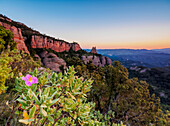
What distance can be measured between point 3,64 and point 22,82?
5.40 meters

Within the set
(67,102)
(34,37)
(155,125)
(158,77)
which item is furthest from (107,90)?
(158,77)

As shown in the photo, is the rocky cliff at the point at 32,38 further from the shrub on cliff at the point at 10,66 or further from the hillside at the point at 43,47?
the shrub on cliff at the point at 10,66

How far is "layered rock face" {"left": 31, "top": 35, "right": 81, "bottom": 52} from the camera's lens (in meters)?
60.1

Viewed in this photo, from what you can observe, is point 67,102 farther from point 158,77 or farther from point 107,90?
point 158,77

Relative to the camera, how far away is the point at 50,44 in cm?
7088

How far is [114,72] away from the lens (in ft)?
37.0

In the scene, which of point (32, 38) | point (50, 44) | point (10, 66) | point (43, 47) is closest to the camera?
point (10, 66)

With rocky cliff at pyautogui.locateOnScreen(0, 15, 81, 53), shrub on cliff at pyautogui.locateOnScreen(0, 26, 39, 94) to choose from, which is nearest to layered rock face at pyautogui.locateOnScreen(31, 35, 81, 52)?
rocky cliff at pyautogui.locateOnScreen(0, 15, 81, 53)

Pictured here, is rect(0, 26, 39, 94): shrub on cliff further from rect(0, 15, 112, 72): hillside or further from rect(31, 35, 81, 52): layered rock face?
rect(31, 35, 81, 52): layered rock face

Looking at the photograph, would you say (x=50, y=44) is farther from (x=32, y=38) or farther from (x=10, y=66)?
(x=10, y=66)

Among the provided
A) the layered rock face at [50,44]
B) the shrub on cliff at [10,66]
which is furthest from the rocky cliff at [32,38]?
the shrub on cliff at [10,66]

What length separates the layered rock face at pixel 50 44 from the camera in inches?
2366

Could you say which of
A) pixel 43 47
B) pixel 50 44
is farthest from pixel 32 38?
pixel 50 44

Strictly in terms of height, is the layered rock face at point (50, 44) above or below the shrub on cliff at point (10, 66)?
above
